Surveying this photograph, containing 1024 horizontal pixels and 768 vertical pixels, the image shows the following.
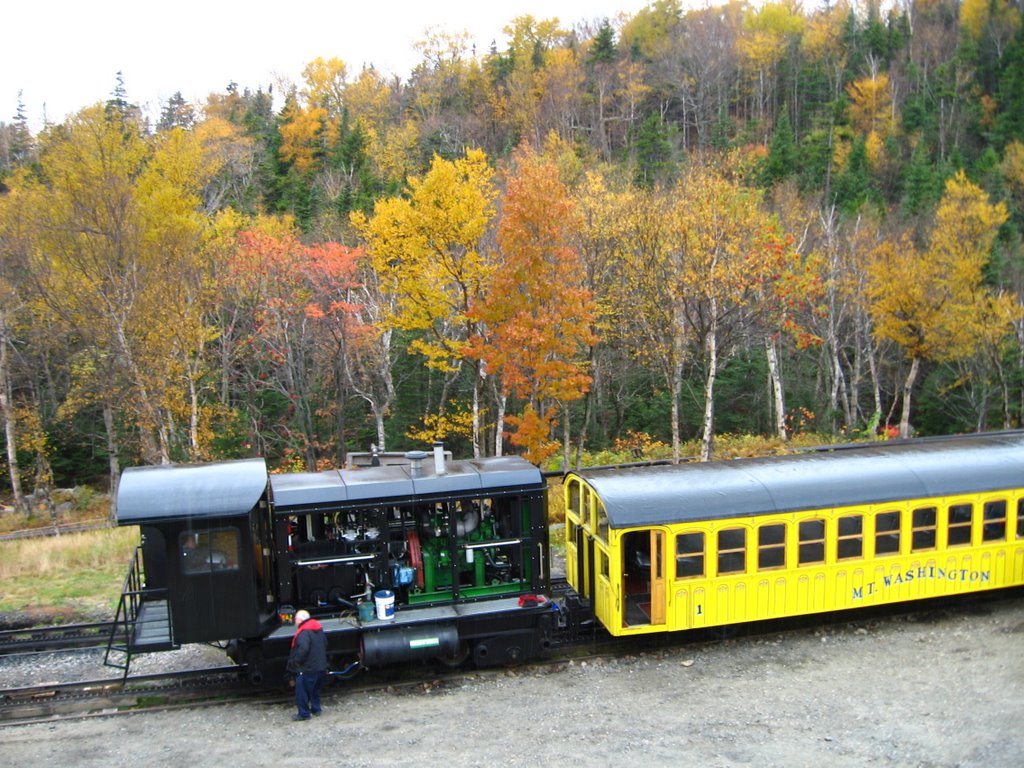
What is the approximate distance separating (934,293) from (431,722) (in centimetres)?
2863

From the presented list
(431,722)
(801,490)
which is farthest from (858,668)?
(431,722)

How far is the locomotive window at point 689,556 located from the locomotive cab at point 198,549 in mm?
6238

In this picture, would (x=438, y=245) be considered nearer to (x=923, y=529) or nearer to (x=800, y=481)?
(x=800, y=481)

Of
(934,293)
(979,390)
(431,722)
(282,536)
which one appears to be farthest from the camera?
(979,390)

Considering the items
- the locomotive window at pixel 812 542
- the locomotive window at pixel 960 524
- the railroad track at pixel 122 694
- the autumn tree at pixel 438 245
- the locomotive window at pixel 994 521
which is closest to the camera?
the railroad track at pixel 122 694

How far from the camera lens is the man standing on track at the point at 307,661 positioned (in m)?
11.0

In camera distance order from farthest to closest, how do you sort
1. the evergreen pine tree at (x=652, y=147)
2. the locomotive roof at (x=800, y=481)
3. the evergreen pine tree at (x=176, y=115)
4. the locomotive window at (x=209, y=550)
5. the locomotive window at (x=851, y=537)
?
the evergreen pine tree at (x=176, y=115), the evergreen pine tree at (x=652, y=147), the locomotive window at (x=851, y=537), the locomotive roof at (x=800, y=481), the locomotive window at (x=209, y=550)

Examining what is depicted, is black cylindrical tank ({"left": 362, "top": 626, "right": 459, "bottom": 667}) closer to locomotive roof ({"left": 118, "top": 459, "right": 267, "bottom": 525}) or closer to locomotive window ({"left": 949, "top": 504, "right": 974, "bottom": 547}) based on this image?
locomotive roof ({"left": 118, "top": 459, "right": 267, "bottom": 525})

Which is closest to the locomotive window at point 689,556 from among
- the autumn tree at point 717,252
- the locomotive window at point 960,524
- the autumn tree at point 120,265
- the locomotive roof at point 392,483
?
the locomotive roof at point 392,483

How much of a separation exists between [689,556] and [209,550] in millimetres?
7055

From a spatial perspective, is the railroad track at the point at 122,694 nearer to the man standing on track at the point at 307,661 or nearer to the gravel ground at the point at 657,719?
the gravel ground at the point at 657,719

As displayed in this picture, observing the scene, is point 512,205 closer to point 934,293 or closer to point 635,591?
point 635,591

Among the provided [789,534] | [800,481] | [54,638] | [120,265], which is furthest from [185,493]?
[120,265]

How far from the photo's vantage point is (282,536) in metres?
11.9
